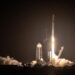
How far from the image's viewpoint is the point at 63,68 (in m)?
5.91

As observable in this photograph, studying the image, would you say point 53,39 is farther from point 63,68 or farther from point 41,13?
point 63,68

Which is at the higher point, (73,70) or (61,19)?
(61,19)

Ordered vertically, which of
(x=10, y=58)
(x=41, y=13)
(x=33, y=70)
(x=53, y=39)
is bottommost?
(x=33, y=70)

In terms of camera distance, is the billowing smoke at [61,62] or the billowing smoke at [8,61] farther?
the billowing smoke at [8,61]

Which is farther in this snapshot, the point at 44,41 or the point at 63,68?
the point at 44,41

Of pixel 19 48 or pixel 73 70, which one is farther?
pixel 19 48

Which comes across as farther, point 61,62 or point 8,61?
point 8,61

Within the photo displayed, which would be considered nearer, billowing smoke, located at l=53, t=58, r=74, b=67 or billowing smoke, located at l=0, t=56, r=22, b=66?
billowing smoke, located at l=53, t=58, r=74, b=67

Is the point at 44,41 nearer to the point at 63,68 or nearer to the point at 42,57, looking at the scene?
the point at 42,57

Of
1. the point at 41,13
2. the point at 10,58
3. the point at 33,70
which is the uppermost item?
the point at 41,13

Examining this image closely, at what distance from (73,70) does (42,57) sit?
1.76 metres

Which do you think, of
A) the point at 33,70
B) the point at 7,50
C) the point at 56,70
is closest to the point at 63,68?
the point at 56,70

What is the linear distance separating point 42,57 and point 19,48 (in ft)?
1.96

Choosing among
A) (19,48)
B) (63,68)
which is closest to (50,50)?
(19,48)
